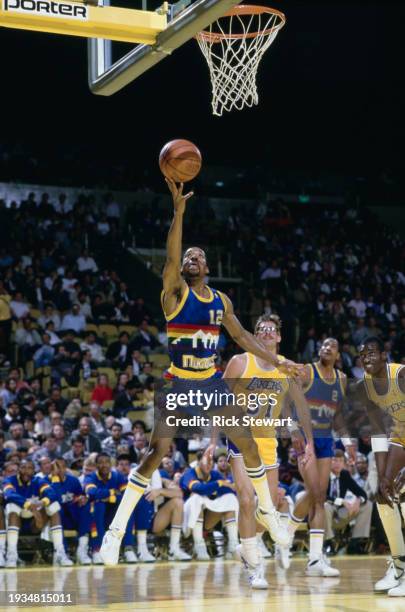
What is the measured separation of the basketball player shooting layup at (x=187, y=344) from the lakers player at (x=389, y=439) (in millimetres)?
991

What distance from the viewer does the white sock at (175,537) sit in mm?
13078

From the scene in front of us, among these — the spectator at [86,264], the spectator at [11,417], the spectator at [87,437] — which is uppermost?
the spectator at [86,264]

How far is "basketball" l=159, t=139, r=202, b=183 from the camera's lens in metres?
7.46

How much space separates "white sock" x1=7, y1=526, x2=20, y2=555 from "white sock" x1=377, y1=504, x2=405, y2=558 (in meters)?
5.40

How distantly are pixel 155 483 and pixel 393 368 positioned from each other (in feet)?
17.9

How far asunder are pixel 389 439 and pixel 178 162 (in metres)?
3.01

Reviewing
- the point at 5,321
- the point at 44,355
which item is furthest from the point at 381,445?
the point at 5,321

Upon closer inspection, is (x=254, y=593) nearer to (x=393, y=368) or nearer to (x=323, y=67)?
(x=393, y=368)

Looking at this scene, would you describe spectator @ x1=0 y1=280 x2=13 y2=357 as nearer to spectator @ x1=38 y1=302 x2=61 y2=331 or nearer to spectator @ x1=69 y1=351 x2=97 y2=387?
spectator @ x1=38 y1=302 x2=61 y2=331

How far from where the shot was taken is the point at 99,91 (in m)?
8.00

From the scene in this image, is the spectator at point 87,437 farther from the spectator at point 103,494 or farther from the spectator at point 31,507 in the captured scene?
the spectator at point 31,507

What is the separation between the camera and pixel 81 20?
23.7 ft

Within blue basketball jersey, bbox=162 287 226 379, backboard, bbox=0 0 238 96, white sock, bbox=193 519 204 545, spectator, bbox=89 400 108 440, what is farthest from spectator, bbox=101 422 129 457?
backboard, bbox=0 0 238 96

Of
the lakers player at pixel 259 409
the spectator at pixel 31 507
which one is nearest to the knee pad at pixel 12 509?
the spectator at pixel 31 507
